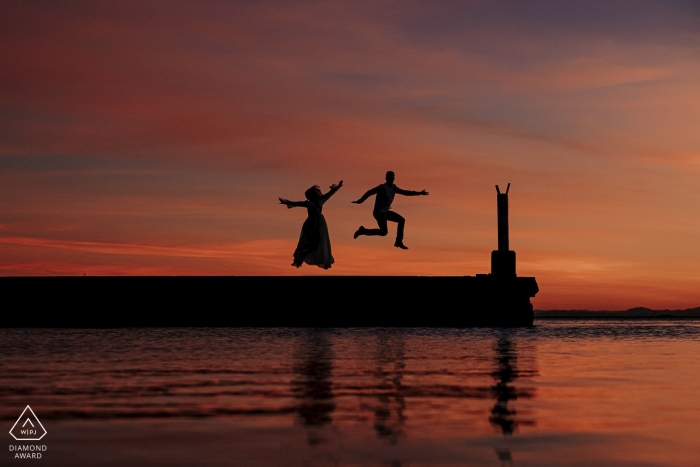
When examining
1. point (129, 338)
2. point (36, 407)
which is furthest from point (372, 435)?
point (129, 338)

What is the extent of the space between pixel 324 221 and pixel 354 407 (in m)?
19.5

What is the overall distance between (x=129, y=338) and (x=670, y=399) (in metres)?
13.0

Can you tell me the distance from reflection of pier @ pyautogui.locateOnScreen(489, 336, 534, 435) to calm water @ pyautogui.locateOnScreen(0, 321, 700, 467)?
16 millimetres

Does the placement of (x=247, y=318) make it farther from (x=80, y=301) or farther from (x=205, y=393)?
(x=205, y=393)

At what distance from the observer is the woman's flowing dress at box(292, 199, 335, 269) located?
89.3ft

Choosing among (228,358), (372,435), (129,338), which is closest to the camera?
(372,435)

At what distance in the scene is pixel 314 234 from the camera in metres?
27.5

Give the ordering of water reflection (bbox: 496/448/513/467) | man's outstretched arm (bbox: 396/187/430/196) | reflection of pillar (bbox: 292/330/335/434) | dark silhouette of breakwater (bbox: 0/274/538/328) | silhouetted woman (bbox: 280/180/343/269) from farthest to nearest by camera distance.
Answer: dark silhouette of breakwater (bbox: 0/274/538/328) < silhouetted woman (bbox: 280/180/343/269) < man's outstretched arm (bbox: 396/187/430/196) < reflection of pillar (bbox: 292/330/335/434) < water reflection (bbox: 496/448/513/467)

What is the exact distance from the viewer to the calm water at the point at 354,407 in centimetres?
596

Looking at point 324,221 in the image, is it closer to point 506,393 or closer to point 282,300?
point 282,300

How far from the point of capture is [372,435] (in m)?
6.60

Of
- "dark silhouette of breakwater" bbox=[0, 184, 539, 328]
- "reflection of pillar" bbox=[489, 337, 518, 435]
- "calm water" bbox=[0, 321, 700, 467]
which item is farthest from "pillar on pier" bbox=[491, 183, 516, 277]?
"calm water" bbox=[0, 321, 700, 467]

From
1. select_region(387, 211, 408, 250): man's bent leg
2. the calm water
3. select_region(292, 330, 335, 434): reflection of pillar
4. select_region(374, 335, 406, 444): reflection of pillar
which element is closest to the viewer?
the calm water

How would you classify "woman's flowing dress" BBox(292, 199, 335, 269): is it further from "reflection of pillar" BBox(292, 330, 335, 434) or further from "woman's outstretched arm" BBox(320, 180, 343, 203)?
"reflection of pillar" BBox(292, 330, 335, 434)
